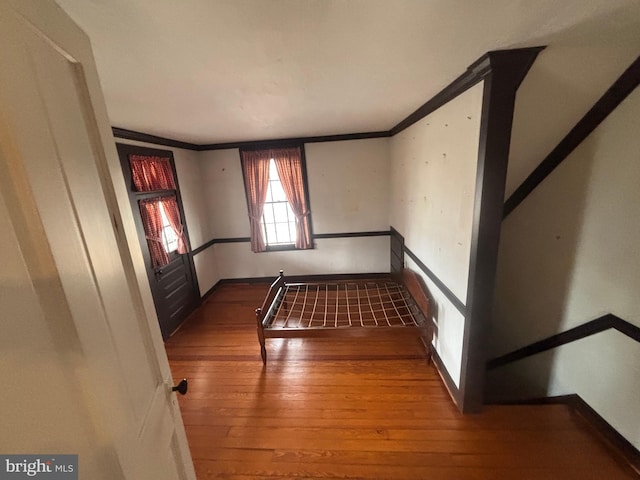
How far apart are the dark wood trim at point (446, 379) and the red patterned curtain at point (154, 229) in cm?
301

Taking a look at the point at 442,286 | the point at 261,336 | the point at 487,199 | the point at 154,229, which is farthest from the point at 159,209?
the point at 487,199

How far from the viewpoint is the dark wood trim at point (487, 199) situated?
1260 millimetres

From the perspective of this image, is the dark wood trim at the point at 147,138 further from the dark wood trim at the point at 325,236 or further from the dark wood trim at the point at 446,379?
the dark wood trim at the point at 446,379

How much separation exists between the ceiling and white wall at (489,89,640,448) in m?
0.88

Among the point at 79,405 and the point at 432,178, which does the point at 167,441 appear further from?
the point at 432,178

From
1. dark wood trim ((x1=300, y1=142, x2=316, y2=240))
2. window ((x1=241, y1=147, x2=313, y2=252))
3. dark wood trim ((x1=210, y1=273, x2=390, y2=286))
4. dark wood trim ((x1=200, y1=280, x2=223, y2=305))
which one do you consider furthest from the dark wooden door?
dark wood trim ((x1=300, y1=142, x2=316, y2=240))

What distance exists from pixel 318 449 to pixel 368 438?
1.12ft

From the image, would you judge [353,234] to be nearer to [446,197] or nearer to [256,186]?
[256,186]

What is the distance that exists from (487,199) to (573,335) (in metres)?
1.29

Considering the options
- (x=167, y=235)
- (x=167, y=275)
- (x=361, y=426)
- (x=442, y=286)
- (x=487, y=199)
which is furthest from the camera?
(x=167, y=235)

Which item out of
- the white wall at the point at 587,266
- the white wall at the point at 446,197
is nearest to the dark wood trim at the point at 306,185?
the white wall at the point at 446,197

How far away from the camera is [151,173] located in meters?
2.81

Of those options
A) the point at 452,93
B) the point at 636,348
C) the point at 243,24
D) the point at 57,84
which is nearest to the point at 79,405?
the point at 57,84

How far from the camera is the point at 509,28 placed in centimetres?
102
